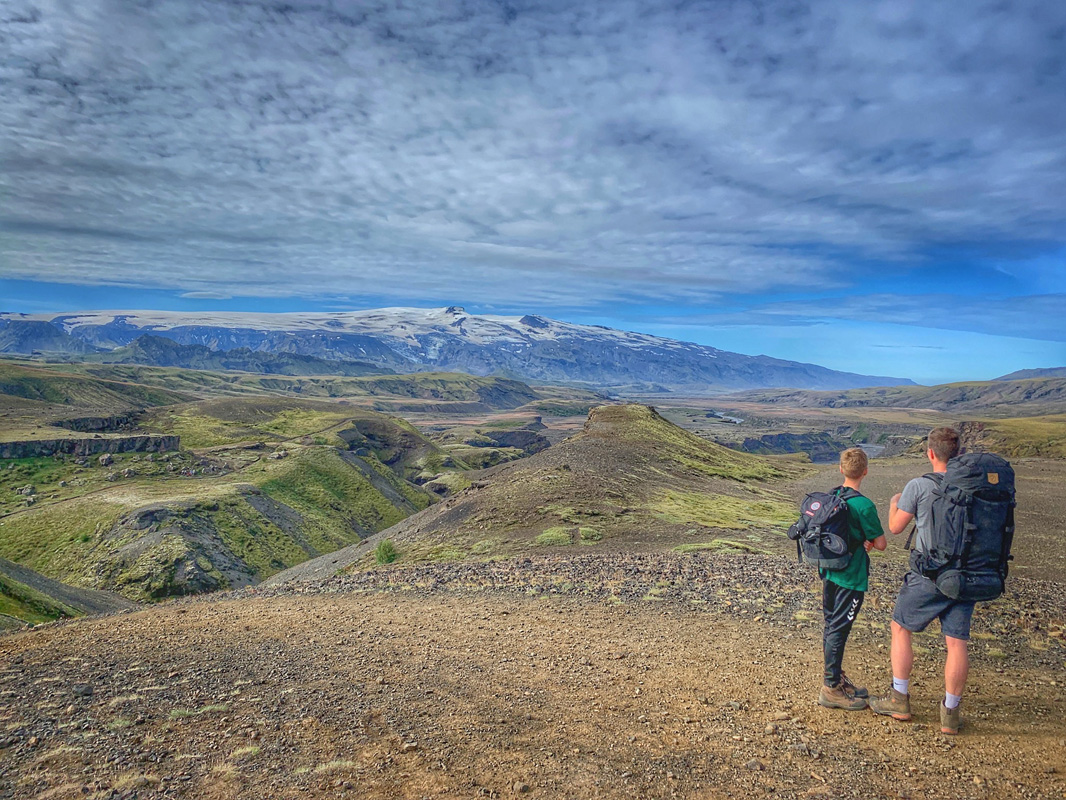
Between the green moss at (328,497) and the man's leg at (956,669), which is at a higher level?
the man's leg at (956,669)

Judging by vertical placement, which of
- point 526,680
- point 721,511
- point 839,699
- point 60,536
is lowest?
point 60,536

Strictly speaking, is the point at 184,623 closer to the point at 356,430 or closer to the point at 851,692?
the point at 851,692

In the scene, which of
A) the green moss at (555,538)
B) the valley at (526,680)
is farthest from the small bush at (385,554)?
the green moss at (555,538)

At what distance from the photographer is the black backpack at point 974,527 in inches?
276

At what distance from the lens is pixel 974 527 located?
701 cm

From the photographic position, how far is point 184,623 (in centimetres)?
1399

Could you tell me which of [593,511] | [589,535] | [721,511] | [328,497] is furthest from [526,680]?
[328,497]

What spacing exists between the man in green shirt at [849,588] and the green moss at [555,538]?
16.6 meters

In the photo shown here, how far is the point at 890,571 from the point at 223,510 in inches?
2428

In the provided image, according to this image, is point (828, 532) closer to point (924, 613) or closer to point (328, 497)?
point (924, 613)

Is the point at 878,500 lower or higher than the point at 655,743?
lower

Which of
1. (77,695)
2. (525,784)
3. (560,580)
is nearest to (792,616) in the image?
(560,580)

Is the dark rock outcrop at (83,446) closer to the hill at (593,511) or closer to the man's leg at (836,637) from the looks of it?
the hill at (593,511)

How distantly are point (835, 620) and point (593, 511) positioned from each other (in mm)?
21696
